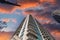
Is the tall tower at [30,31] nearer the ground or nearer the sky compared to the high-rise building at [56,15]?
nearer the ground

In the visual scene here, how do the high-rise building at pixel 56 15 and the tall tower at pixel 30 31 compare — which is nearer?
the tall tower at pixel 30 31

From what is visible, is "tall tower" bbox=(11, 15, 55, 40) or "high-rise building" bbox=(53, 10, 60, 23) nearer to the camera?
"tall tower" bbox=(11, 15, 55, 40)

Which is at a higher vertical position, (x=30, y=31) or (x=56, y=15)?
(x=56, y=15)

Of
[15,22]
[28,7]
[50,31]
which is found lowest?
[50,31]

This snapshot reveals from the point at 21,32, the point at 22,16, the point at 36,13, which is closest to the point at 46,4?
the point at 36,13

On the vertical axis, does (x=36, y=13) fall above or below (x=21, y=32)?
above

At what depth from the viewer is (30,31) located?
2.78 m

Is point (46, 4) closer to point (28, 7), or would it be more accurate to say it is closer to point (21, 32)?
point (28, 7)

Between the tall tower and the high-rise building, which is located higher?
the high-rise building

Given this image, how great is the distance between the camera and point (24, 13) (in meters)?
3.15

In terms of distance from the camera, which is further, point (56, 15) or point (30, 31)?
point (56, 15)

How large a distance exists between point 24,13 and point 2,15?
33 centimetres

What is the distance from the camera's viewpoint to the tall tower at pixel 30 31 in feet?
8.67

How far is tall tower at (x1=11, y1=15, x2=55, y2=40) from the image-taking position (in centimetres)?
264
